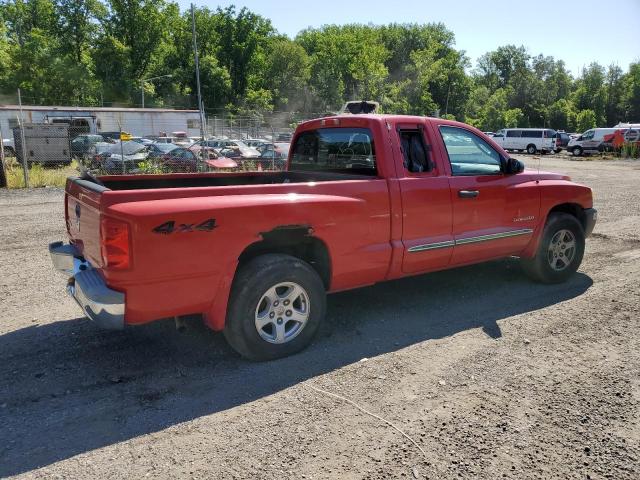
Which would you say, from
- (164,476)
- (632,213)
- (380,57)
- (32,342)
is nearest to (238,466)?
(164,476)

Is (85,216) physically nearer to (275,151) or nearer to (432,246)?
(432,246)

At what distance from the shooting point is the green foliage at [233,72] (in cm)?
5428

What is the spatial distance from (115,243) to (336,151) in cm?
255

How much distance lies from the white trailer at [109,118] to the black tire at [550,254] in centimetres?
3266

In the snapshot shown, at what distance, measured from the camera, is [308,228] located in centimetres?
407

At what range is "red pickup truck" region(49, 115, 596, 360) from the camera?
11.3ft

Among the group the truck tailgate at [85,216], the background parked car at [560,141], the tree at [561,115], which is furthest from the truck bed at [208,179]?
the tree at [561,115]

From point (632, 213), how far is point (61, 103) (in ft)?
181

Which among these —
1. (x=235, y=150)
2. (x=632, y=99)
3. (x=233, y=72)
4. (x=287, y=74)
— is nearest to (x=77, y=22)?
(x=233, y=72)

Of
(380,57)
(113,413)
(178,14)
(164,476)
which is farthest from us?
(380,57)

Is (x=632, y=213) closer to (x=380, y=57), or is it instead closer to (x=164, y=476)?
(x=164, y=476)

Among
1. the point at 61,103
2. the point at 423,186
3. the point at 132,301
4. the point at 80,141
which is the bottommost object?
the point at 132,301

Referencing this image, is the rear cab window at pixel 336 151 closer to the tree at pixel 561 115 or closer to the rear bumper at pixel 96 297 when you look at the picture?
the rear bumper at pixel 96 297

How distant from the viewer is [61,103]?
175 feet
